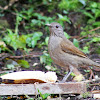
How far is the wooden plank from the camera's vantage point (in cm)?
387

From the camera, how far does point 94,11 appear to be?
27.1 feet

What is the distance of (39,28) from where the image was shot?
27.6 feet

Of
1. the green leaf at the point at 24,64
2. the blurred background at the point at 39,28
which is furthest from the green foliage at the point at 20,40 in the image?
the green leaf at the point at 24,64

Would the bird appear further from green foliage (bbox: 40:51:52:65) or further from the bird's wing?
green foliage (bbox: 40:51:52:65)

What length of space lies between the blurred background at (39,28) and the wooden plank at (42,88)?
2100 millimetres

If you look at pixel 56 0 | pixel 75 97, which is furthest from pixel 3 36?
pixel 75 97

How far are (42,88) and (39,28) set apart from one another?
4.67m

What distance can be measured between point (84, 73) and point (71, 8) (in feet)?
10.9

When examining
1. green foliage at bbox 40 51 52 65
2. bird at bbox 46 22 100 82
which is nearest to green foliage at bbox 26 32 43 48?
green foliage at bbox 40 51 52 65

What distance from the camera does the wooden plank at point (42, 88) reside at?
12.7 feet

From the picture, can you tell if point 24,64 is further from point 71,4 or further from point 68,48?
point 71,4

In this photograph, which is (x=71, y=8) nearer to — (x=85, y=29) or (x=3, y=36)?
(x=85, y=29)

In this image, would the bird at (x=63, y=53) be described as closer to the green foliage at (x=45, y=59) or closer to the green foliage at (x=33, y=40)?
the green foliage at (x=45, y=59)

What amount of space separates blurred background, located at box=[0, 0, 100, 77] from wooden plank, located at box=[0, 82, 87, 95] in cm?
210
